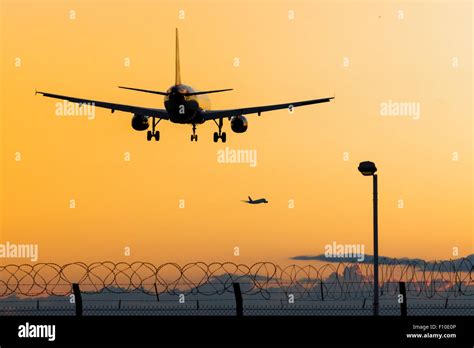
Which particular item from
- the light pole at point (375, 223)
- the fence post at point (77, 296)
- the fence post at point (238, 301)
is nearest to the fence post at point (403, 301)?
the light pole at point (375, 223)

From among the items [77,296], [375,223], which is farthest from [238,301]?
[375,223]

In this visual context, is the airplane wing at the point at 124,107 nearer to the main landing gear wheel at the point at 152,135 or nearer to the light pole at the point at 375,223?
the main landing gear wheel at the point at 152,135

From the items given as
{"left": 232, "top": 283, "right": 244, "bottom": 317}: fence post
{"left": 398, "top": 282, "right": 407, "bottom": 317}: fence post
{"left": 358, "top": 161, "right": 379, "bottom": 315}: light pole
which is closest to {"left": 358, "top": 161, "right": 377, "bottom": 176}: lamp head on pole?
{"left": 358, "top": 161, "right": 379, "bottom": 315}: light pole

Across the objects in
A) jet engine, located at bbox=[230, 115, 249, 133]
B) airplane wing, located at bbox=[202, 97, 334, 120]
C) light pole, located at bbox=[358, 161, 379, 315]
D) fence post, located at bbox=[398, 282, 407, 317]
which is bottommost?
fence post, located at bbox=[398, 282, 407, 317]

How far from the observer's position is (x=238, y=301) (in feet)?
136

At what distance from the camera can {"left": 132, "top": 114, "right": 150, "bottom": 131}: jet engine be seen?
92.6 metres

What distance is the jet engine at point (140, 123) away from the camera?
304ft

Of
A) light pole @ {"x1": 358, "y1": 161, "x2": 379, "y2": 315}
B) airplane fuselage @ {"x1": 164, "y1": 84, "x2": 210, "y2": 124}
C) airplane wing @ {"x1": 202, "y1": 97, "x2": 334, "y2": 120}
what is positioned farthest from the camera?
airplane wing @ {"x1": 202, "y1": 97, "x2": 334, "y2": 120}

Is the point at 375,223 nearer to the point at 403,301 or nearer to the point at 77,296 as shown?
the point at 403,301

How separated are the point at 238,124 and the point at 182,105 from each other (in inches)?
258

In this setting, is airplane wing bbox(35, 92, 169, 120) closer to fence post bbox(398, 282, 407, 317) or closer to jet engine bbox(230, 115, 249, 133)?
jet engine bbox(230, 115, 249, 133)
